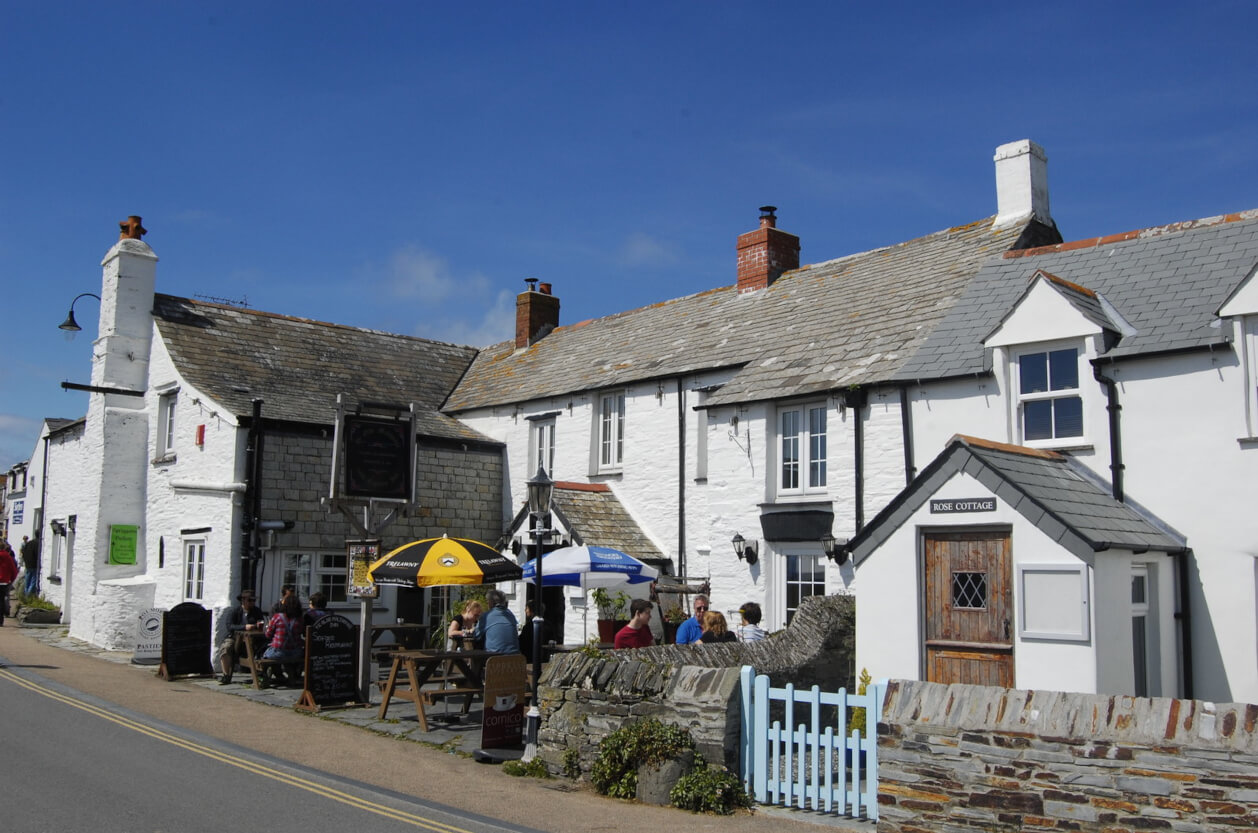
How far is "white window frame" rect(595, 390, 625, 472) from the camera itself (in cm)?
2239

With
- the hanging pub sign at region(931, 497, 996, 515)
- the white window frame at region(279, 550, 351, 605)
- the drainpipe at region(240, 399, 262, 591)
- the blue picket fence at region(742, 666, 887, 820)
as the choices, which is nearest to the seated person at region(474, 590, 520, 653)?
the blue picket fence at region(742, 666, 887, 820)

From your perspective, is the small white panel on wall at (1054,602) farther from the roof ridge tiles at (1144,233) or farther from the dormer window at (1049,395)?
the roof ridge tiles at (1144,233)

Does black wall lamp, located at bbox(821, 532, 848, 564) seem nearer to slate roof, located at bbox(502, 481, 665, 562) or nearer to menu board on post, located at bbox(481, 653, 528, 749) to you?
slate roof, located at bbox(502, 481, 665, 562)

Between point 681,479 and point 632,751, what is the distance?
10.5 metres

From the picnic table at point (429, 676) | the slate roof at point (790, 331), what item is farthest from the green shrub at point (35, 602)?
the picnic table at point (429, 676)

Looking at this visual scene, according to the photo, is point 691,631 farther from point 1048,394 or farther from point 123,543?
point 123,543

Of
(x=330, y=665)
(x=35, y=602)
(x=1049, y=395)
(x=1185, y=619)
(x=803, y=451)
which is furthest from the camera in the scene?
(x=35, y=602)

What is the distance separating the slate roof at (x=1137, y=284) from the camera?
45.5 feet

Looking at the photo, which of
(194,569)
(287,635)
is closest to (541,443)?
(194,569)

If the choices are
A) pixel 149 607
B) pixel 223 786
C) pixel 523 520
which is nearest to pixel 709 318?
pixel 523 520

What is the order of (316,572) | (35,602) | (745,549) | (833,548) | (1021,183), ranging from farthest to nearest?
1. (35,602)
2. (316,572)
3. (1021,183)
4. (745,549)
5. (833,548)

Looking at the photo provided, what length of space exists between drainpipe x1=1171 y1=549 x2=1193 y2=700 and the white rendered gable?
305 centimetres

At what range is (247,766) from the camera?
11117 millimetres

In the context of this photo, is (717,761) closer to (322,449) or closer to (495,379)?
(322,449)
